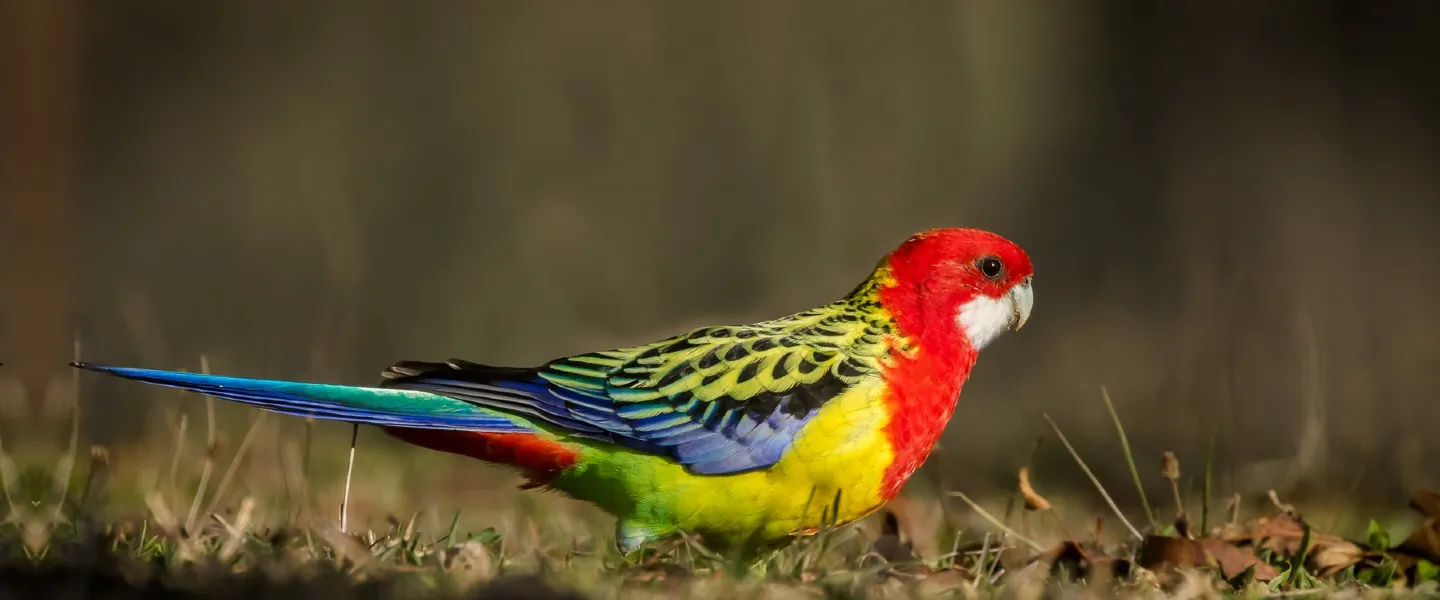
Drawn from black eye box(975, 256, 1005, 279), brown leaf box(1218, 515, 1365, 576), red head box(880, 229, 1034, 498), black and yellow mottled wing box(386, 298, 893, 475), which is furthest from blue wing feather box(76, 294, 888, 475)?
brown leaf box(1218, 515, 1365, 576)

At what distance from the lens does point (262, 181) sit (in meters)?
9.87

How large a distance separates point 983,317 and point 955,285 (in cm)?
14

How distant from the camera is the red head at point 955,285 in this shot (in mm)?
3811

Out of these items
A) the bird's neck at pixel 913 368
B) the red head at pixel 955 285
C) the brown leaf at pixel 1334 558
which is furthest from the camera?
the red head at pixel 955 285

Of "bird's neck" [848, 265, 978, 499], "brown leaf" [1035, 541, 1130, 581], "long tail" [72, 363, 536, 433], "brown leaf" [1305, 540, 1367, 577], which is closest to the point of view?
"long tail" [72, 363, 536, 433]

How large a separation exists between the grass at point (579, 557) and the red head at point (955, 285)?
1.62 feet

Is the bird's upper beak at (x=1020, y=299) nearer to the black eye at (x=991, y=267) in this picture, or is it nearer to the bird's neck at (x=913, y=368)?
the black eye at (x=991, y=267)

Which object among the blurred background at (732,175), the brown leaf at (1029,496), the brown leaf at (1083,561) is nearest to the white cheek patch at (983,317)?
the brown leaf at (1029,496)

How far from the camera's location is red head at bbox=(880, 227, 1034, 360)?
3811mm

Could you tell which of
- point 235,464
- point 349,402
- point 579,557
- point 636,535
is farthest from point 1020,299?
point 235,464

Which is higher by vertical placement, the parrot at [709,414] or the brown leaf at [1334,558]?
the parrot at [709,414]

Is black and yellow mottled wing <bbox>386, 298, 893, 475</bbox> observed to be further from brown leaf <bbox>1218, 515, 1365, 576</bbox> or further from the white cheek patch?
brown leaf <bbox>1218, 515, 1365, 576</bbox>

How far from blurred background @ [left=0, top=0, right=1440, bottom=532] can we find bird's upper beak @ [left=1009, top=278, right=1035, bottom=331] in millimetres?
2984

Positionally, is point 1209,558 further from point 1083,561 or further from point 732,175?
point 732,175
